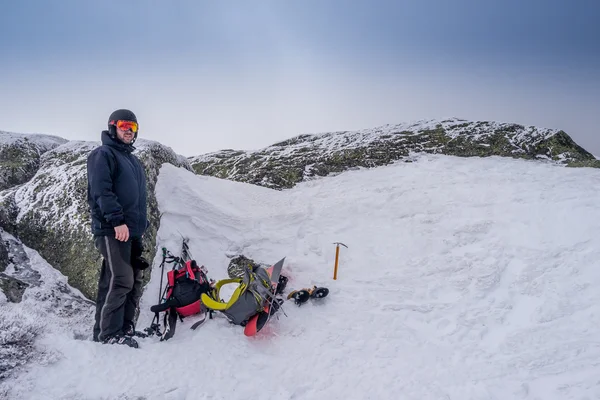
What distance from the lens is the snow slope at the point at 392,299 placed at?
4871 millimetres

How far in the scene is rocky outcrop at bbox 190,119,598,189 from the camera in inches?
660

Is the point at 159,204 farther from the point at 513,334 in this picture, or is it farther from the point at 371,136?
the point at 371,136

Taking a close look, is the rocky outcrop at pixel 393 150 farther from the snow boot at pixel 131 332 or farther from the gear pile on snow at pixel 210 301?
the snow boot at pixel 131 332

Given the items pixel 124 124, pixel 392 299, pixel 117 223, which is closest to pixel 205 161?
pixel 124 124

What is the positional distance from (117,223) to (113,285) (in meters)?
1.03

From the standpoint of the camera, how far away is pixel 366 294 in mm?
7973

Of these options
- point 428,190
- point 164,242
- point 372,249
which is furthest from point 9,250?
point 428,190

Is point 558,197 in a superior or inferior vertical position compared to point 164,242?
superior

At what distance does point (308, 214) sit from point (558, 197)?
24.4 feet

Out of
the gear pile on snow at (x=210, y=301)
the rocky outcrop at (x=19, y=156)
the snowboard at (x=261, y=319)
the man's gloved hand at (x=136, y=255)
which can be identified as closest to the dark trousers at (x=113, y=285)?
the man's gloved hand at (x=136, y=255)

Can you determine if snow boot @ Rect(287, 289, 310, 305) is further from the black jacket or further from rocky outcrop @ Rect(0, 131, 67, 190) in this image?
rocky outcrop @ Rect(0, 131, 67, 190)

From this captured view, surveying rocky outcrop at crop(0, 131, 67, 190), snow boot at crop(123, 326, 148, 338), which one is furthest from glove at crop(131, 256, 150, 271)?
rocky outcrop at crop(0, 131, 67, 190)

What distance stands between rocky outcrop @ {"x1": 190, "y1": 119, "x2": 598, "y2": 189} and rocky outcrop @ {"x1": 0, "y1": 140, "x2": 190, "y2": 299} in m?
7.62

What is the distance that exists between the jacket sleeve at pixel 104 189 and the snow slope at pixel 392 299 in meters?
1.74
